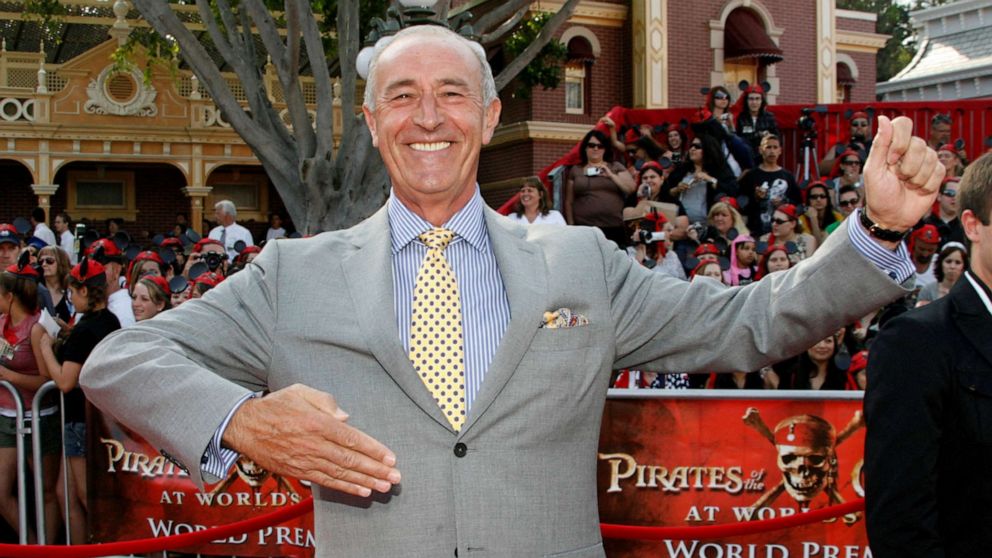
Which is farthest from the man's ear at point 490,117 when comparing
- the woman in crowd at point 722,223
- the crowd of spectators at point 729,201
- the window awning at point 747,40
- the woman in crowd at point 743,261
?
the window awning at point 747,40

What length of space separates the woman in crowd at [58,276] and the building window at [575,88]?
15060 millimetres

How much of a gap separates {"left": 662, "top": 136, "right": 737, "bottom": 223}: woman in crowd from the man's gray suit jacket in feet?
25.6

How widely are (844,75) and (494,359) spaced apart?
28.5 meters

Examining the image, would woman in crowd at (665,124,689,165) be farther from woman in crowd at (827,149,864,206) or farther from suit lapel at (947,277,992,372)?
suit lapel at (947,277,992,372)

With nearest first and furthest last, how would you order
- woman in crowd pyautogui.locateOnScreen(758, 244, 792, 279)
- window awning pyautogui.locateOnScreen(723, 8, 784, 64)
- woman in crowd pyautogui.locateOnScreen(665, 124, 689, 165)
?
woman in crowd pyautogui.locateOnScreen(758, 244, 792, 279) < woman in crowd pyautogui.locateOnScreen(665, 124, 689, 165) < window awning pyautogui.locateOnScreen(723, 8, 784, 64)

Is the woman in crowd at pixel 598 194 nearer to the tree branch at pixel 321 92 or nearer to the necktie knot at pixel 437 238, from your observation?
the tree branch at pixel 321 92

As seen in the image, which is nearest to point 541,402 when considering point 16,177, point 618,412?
point 618,412

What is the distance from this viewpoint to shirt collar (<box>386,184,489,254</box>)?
2613 mm

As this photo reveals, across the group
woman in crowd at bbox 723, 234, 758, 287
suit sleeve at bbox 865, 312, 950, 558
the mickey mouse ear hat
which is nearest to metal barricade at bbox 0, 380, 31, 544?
the mickey mouse ear hat

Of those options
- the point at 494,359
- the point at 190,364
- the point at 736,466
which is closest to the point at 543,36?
the point at 736,466

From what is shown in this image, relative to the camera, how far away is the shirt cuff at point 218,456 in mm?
2074

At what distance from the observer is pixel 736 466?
4789mm

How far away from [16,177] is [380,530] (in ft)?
86.7

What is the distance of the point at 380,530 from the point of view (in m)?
2.35
